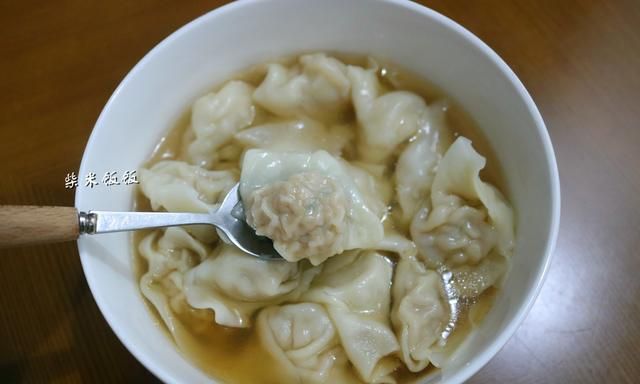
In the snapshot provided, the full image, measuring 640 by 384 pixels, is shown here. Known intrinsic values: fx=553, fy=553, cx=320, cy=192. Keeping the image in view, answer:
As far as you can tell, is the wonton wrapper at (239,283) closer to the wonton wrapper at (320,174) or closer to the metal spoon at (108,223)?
the metal spoon at (108,223)

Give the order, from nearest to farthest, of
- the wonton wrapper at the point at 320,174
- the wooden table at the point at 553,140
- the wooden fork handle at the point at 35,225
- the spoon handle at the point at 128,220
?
the wooden fork handle at the point at 35,225, the spoon handle at the point at 128,220, the wonton wrapper at the point at 320,174, the wooden table at the point at 553,140

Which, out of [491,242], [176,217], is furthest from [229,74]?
[491,242]

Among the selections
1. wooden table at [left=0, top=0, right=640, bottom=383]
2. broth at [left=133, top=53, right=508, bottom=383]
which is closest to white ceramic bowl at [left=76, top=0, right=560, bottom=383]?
broth at [left=133, top=53, right=508, bottom=383]

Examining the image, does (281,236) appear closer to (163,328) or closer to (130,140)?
(163,328)

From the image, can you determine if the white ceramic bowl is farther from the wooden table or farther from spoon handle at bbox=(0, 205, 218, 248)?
the wooden table

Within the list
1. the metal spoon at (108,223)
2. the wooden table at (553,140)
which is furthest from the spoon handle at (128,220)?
the wooden table at (553,140)
